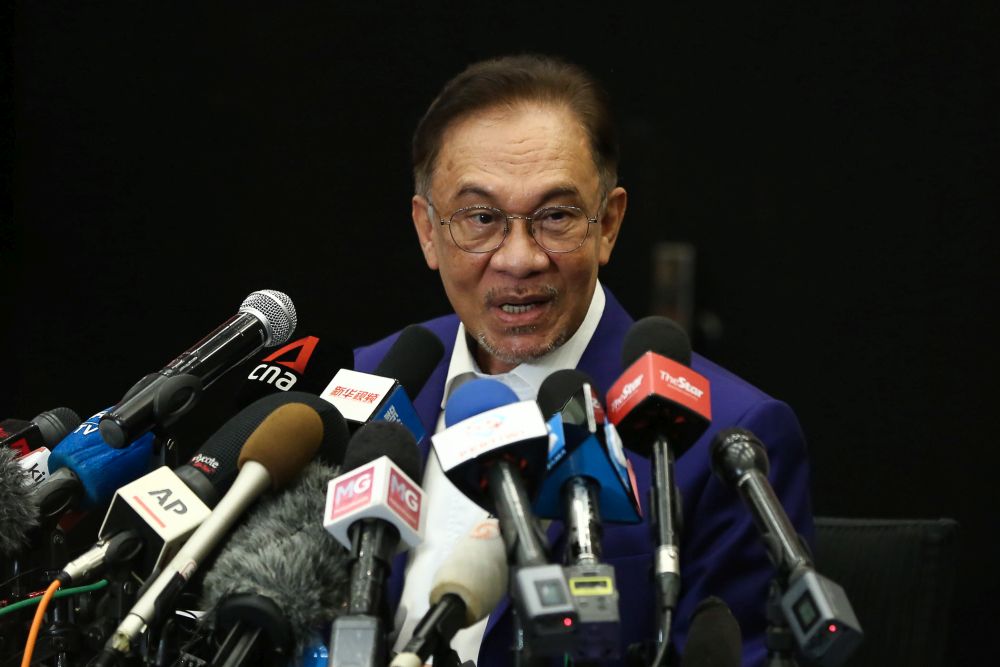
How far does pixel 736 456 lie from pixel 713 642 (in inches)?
7.5

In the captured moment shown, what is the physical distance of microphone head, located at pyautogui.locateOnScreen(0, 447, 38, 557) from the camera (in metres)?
1.44

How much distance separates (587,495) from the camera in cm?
116

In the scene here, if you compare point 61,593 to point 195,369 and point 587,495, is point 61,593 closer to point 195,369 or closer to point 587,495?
point 195,369

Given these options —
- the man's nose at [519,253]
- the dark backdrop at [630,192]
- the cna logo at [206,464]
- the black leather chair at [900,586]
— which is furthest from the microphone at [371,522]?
the dark backdrop at [630,192]

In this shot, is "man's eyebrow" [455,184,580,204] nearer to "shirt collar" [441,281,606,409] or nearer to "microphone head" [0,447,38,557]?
"shirt collar" [441,281,606,409]

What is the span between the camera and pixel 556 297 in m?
2.20

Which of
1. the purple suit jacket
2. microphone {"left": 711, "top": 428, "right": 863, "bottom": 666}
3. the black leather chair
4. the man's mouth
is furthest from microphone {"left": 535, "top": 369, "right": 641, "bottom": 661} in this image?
the black leather chair

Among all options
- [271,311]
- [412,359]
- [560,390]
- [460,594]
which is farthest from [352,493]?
[412,359]

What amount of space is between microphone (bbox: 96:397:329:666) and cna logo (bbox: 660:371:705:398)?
454 millimetres

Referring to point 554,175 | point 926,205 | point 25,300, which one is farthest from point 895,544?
point 25,300

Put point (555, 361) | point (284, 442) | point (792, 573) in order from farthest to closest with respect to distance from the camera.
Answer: point (555, 361) → point (284, 442) → point (792, 573)

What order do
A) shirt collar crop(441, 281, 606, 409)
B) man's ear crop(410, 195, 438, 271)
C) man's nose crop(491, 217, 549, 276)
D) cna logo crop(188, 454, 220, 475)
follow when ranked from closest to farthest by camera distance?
1. cna logo crop(188, 454, 220, 475)
2. man's nose crop(491, 217, 549, 276)
3. shirt collar crop(441, 281, 606, 409)
4. man's ear crop(410, 195, 438, 271)

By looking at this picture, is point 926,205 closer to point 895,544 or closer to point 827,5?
point 827,5

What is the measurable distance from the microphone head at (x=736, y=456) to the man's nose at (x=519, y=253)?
94 centimetres
